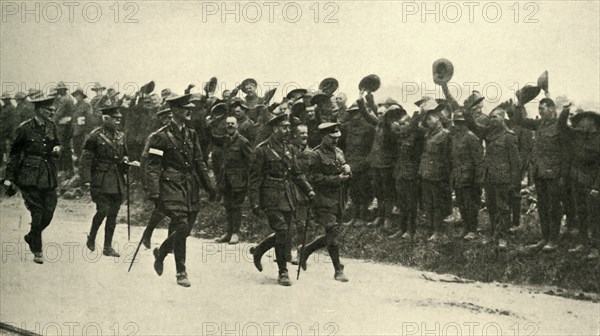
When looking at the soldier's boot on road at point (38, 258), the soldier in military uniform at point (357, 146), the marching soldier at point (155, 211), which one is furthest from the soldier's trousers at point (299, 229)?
the soldier's boot on road at point (38, 258)

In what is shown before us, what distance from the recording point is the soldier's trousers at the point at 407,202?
591 cm

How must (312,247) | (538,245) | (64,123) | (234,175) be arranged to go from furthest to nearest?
(64,123), (234,175), (312,247), (538,245)

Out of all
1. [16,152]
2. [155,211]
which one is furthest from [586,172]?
[16,152]

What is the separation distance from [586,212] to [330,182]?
1.98 m

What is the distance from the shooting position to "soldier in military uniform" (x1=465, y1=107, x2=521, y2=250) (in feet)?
18.6

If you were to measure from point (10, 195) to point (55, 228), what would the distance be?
0.50m

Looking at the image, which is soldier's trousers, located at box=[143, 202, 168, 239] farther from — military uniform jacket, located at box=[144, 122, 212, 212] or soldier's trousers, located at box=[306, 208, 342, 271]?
soldier's trousers, located at box=[306, 208, 342, 271]

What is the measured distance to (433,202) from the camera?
593 cm

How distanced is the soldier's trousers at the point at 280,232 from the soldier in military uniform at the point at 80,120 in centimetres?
192

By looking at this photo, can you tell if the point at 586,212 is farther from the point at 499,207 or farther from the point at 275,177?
the point at 275,177

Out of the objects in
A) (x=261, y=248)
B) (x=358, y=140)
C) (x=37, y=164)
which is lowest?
(x=261, y=248)

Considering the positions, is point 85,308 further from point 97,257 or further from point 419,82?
point 419,82

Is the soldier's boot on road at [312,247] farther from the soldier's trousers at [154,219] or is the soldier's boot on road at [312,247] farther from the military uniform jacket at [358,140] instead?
the soldier's trousers at [154,219]

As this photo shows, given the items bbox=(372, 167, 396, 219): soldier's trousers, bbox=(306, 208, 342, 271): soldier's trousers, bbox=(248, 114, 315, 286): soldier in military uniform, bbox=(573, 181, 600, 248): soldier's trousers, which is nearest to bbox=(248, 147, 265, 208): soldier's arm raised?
bbox=(248, 114, 315, 286): soldier in military uniform
